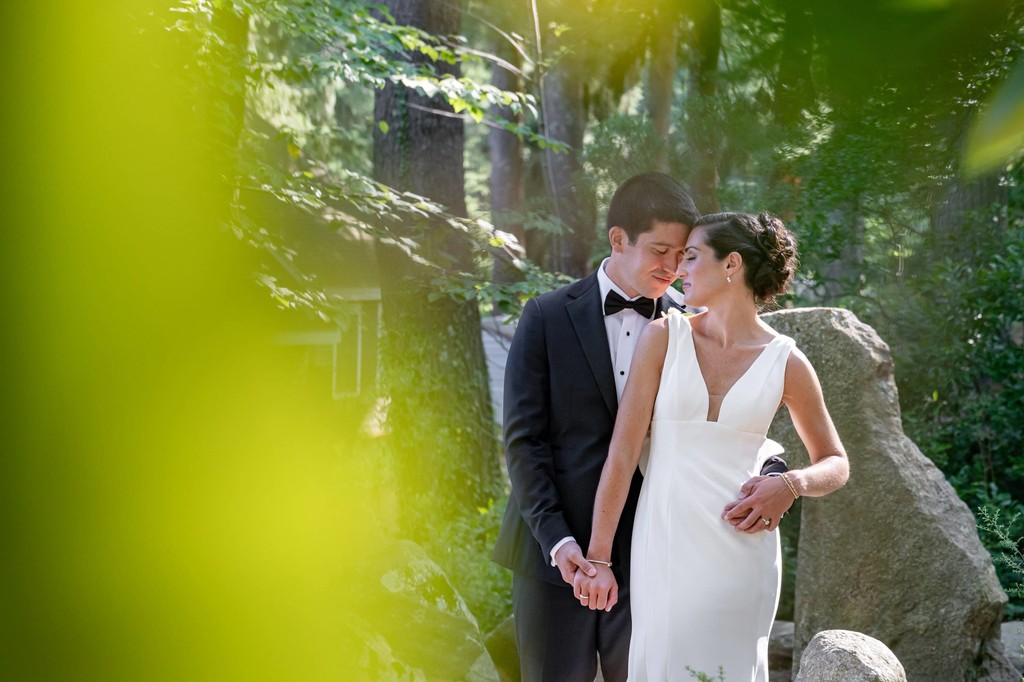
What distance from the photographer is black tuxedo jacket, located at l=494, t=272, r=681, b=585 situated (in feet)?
9.98

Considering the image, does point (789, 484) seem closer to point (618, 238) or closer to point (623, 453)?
point (623, 453)

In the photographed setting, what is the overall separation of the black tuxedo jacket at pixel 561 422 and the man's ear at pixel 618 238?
153 millimetres

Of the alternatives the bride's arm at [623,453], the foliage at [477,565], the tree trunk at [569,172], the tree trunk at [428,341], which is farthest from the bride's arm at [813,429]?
the tree trunk at [428,341]

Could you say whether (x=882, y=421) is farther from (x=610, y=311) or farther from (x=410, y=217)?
(x=410, y=217)

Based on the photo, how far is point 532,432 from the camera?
3.07 metres

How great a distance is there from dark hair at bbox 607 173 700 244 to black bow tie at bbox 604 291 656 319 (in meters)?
0.19

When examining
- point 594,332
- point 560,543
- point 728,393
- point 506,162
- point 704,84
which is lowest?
point 560,543

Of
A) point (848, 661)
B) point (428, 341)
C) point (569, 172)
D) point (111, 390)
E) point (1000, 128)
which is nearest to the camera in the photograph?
point (1000, 128)

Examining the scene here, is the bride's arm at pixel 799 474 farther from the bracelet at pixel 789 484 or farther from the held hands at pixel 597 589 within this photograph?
the held hands at pixel 597 589

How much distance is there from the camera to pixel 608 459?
2.86 metres

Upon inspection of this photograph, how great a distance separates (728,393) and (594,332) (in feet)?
1.58

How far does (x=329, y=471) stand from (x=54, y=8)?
264 inches

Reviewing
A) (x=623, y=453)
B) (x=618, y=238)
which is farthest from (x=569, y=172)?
(x=623, y=453)

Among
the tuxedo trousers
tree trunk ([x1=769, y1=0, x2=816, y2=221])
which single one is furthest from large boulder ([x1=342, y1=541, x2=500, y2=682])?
tree trunk ([x1=769, y1=0, x2=816, y2=221])
